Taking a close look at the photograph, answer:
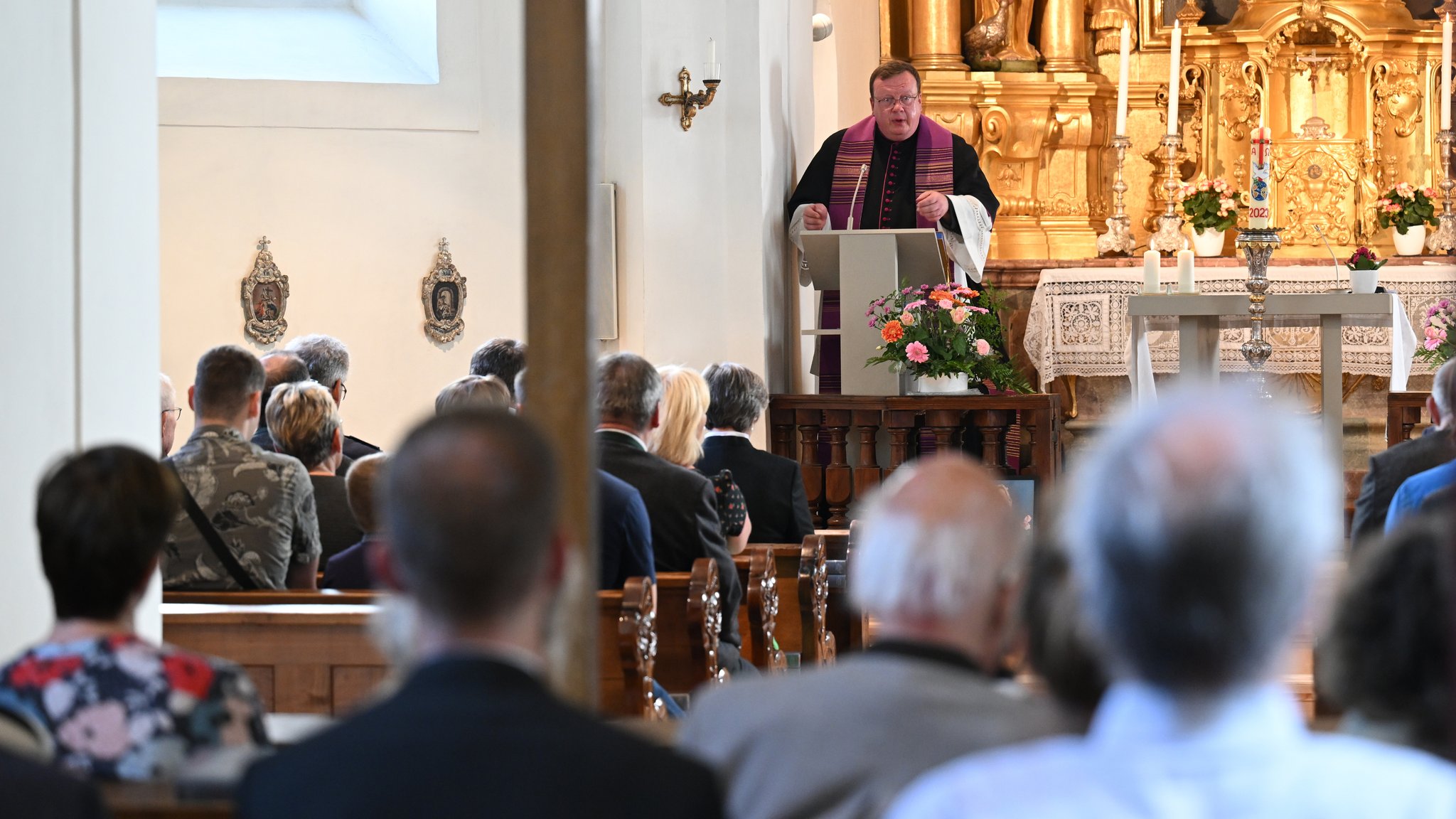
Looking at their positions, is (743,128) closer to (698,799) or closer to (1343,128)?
(1343,128)

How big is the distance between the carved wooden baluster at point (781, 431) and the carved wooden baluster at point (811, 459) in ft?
0.23

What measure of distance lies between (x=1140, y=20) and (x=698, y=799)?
11.2 meters

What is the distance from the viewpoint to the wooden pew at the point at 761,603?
4.83m

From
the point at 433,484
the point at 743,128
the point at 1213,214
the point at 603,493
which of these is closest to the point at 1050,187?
the point at 1213,214

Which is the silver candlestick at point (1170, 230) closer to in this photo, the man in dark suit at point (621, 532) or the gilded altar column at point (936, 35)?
the gilded altar column at point (936, 35)

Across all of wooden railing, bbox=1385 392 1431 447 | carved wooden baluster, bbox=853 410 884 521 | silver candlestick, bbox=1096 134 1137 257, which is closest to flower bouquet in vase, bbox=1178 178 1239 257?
silver candlestick, bbox=1096 134 1137 257

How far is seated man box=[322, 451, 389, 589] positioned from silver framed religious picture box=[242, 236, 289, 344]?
16.3ft

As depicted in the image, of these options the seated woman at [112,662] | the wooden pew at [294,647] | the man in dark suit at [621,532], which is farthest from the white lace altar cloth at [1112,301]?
the seated woman at [112,662]

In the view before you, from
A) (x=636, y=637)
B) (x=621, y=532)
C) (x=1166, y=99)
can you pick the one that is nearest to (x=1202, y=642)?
(x=636, y=637)

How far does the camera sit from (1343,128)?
11914 mm

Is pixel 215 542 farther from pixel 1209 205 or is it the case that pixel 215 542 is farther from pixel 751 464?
pixel 1209 205

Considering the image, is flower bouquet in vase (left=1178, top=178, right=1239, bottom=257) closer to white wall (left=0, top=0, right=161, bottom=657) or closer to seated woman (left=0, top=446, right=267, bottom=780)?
white wall (left=0, top=0, right=161, bottom=657)

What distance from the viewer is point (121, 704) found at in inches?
82.7

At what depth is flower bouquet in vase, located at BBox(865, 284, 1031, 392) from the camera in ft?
29.0
